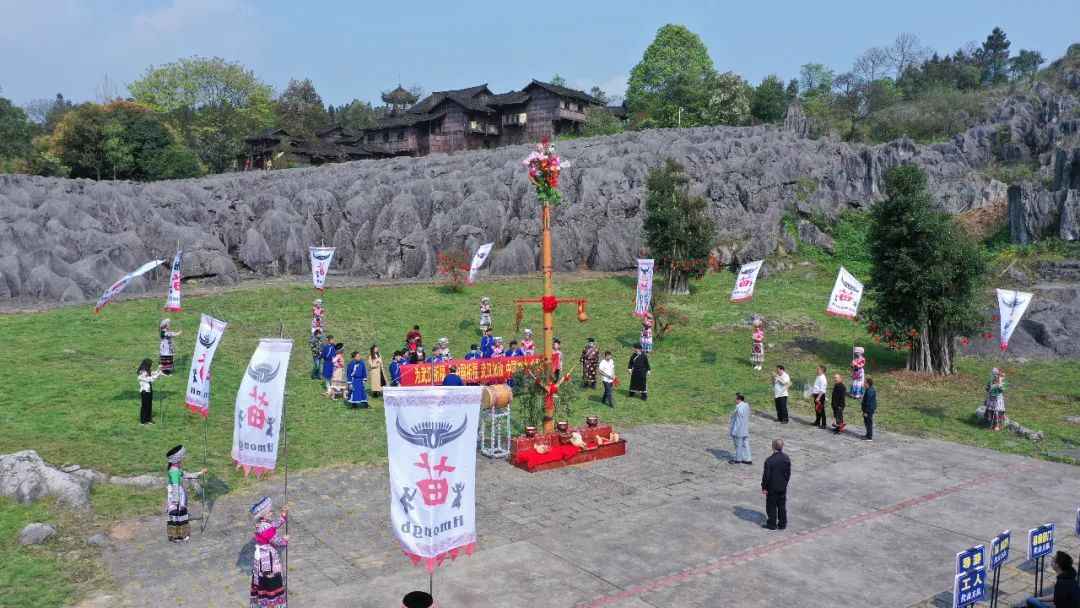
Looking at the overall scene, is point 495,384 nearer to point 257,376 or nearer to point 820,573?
point 257,376

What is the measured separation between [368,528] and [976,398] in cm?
1992

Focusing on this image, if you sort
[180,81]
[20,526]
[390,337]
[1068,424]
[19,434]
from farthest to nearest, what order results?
[180,81] → [390,337] → [1068,424] → [19,434] → [20,526]

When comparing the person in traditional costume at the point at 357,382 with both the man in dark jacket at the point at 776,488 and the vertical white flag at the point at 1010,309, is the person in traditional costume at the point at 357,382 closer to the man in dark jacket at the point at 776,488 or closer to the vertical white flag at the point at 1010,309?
the man in dark jacket at the point at 776,488

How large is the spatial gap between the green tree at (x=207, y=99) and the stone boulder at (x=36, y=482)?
7706 centimetres

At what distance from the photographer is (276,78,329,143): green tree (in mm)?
96644

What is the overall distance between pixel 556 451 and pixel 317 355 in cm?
1073

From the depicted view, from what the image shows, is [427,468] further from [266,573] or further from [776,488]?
[776,488]

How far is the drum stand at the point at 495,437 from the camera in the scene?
17.7 meters

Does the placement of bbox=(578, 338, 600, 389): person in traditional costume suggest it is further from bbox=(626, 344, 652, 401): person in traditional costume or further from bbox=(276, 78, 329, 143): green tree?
bbox=(276, 78, 329, 143): green tree

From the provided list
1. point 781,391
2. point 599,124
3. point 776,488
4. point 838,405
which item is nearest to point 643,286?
point 781,391

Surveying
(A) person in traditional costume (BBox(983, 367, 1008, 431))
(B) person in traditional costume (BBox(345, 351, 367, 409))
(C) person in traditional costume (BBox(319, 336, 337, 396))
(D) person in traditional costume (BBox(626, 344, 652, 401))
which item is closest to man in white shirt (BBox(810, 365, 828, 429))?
(A) person in traditional costume (BBox(983, 367, 1008, 431))

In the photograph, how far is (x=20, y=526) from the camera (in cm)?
1276

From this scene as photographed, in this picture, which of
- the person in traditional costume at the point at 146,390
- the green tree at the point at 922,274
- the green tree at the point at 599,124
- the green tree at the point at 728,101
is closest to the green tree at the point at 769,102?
the green tree at the point at 728,101

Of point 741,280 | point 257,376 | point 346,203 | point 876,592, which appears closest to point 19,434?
point 257,376
